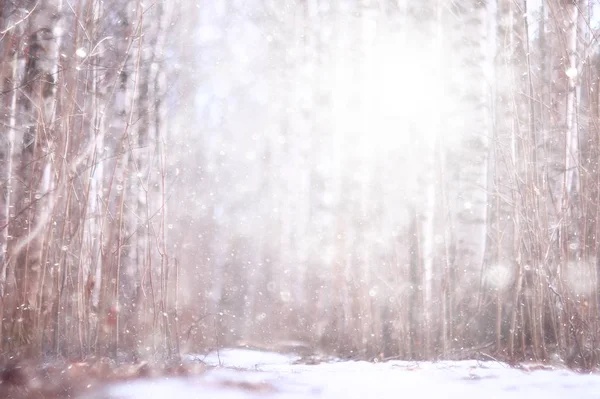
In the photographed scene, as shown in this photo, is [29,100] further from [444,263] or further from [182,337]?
[444,263]

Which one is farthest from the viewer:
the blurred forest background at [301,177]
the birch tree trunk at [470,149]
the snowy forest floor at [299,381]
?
the birch tree trunk at [470,149]

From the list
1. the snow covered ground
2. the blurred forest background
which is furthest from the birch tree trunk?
the snow covered ground

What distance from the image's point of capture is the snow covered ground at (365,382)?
1448 millimetres

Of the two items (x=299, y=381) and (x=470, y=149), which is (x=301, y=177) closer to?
(x=470, y=149)

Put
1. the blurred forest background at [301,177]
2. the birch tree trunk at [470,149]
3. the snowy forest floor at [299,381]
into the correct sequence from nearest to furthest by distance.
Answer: the snowy forest floor at [299,381], the blurred forest background at [301,177], the birch tree trunk at [470,149]

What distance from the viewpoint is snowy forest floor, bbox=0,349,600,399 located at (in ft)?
4.72

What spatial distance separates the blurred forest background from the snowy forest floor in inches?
3.9

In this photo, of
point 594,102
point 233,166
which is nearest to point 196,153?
point 233,166

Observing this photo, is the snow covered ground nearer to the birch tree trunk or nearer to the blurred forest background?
the blurred forest background

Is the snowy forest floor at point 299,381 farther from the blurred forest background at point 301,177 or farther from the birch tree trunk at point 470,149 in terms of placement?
the birch tree trunk at point 470,149

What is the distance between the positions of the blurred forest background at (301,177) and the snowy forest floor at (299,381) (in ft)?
0.32

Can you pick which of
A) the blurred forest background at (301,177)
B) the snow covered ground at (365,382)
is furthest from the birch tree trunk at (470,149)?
the snow covered ground at (365,382)

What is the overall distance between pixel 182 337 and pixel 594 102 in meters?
2.05

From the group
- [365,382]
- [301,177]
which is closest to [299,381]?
[365,382]
